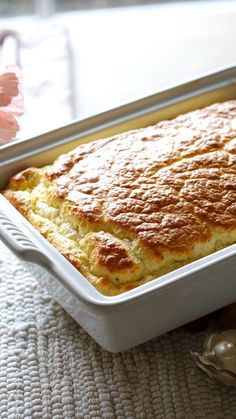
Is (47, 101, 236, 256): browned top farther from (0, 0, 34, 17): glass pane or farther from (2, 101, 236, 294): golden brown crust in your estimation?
(0, 0, 34, 17): glass pane

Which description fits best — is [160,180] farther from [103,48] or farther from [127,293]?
[103,48]

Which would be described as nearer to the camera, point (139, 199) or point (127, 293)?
point (127, 293)

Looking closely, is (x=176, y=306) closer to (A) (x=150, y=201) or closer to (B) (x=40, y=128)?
(A) (x=150, y=201)

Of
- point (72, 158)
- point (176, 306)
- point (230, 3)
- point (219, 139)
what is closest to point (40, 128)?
point (72, 158)

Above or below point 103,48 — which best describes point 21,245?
above

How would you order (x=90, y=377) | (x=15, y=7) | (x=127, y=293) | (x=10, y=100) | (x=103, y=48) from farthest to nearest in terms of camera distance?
(x=15, y=7) → (x=103, y=48) → (x=10, y=100) → (x=90, y=377) → (x=127, y=293)

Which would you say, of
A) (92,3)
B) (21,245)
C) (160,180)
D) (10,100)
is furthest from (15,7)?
(21,245)

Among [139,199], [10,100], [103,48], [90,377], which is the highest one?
[10,100]
